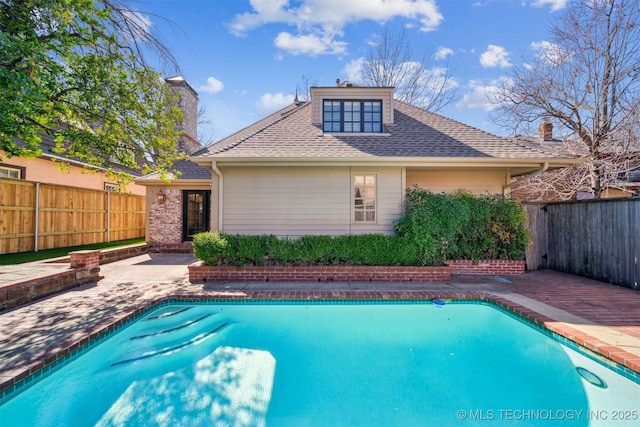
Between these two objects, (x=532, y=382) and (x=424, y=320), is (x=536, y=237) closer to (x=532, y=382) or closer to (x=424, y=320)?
(x=424, y=320)

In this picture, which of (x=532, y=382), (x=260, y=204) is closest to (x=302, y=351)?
(x=532, y=382)

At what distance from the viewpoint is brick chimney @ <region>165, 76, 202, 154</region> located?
46.9ft

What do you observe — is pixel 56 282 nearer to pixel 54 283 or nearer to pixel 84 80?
pixel 54 283

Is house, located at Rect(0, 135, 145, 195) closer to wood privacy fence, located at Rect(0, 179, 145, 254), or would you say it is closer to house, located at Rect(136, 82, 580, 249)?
wood privacy fence, located at Rect(0, 179, 145, 254)

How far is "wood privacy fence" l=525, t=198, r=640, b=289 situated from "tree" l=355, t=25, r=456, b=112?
12943 mm

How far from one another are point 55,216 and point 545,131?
20382mm

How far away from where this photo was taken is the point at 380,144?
9.05 metres

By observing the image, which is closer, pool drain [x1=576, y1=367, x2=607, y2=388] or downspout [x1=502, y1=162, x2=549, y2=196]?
pool drain [x1=576, y1=367, x2=607, y2=388]

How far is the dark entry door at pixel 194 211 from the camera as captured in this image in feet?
40.3

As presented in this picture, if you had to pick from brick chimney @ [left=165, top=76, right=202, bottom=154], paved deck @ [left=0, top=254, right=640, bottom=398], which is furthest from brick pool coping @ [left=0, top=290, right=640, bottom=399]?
brick chimney @ [left=165, top=76, right=202, bottom=154]

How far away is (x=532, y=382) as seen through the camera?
3.94 metres

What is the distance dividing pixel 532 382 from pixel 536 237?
6.48 meters

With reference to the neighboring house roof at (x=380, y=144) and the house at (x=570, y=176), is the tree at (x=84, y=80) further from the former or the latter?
the house at (x=570, y=176)

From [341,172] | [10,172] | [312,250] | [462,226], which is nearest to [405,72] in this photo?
[341,172]
